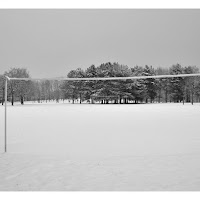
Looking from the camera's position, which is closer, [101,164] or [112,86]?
[101,164]

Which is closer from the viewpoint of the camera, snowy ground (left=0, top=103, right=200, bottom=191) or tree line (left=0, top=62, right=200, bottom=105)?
snowy ground (left=0, top=103, right=200, bottom=191)

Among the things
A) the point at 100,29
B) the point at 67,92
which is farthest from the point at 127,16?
the point at 67,92

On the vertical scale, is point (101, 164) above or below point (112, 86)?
below

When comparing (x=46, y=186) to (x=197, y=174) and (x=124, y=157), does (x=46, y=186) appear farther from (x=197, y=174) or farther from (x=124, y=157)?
(x=197, y=174)

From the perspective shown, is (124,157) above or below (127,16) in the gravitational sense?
below

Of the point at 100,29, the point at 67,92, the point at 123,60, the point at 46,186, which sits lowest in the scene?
the point at 46,186

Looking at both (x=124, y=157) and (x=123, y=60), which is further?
(x=123, y=60)

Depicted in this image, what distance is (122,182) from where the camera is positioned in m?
3.98

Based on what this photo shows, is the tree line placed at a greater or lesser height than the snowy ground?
greater

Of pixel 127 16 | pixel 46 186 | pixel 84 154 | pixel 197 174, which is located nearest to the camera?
pixel 46 186

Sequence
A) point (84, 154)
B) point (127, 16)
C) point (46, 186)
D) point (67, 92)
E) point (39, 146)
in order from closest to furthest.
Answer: point (46, 186)
point (84, 154)
point (39, 146)
point (67, 92)
point (127, 16)

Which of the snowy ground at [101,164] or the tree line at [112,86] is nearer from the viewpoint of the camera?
the snowy ground at [101,164]

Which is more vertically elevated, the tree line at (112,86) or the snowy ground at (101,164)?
the tree line at (112,86)

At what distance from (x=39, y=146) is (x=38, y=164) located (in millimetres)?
1897
